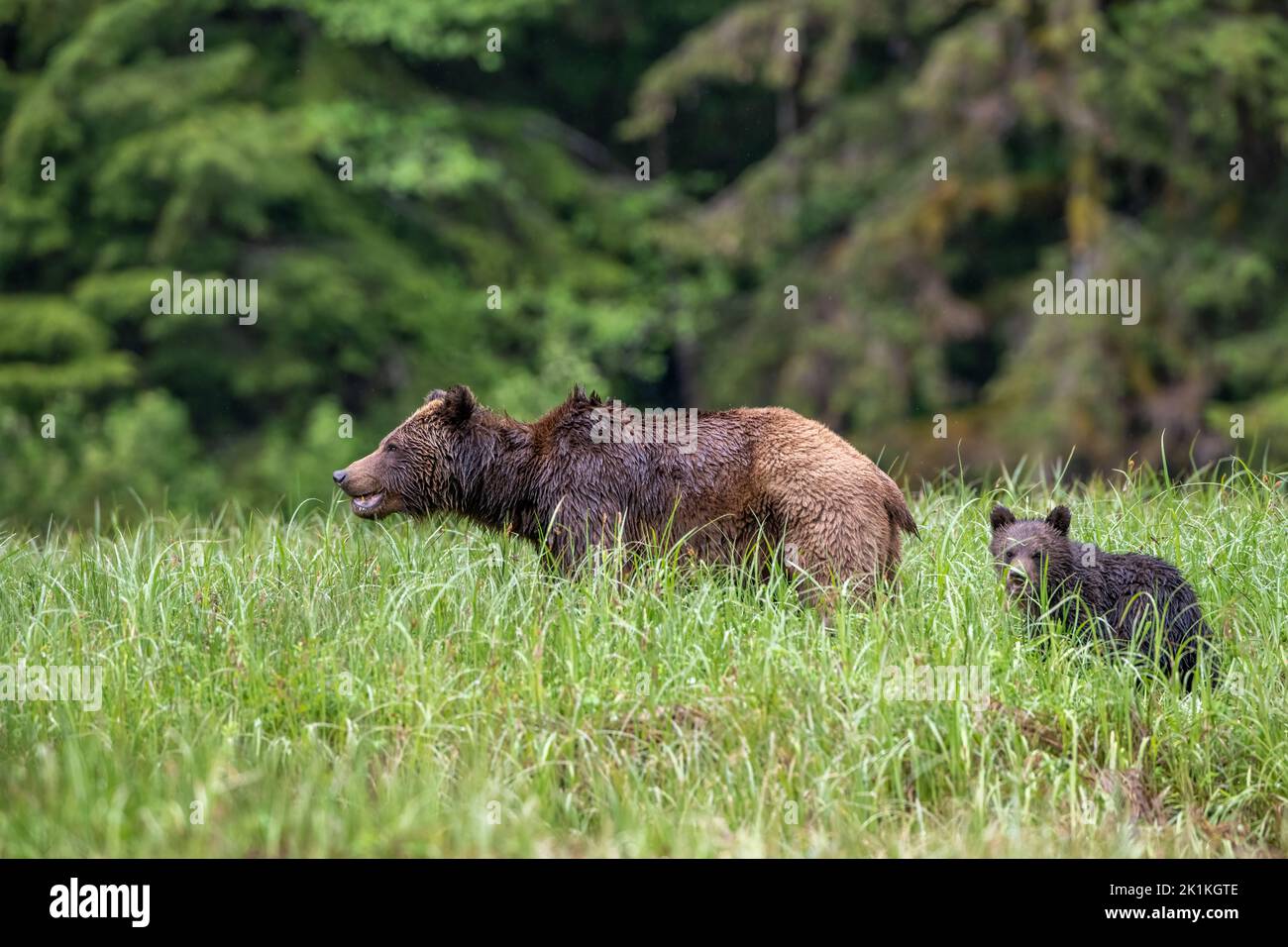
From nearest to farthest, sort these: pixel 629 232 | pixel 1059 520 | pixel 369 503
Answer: pixel 1059 520, pixel 369 503, pixel 629 232

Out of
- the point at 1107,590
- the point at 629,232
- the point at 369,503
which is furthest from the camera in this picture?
the point at 629,232

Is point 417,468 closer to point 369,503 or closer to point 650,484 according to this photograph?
point 369,503

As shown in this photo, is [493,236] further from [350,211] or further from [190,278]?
[190,278]

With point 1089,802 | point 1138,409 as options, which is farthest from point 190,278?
point 1089,802

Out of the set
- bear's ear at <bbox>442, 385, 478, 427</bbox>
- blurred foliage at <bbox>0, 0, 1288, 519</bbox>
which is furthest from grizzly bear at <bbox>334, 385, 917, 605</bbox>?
blurred foliage at <bbox>0, 0, 1288, 519</bbox>

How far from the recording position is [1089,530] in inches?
292

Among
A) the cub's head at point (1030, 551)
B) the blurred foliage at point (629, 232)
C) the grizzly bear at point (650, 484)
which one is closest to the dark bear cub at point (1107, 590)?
the cub's head at point (1030, 551)

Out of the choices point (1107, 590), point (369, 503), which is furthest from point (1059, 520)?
point (369, 503)

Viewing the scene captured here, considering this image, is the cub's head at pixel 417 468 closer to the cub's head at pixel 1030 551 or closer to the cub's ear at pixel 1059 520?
the cub's head at pixel 1030 551

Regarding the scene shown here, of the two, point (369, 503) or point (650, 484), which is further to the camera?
point (369, 503)

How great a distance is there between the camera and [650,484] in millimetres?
6691

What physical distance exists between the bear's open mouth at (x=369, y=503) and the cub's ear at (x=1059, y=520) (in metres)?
2.65

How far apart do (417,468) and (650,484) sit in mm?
1002

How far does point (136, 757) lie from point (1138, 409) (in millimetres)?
12329
